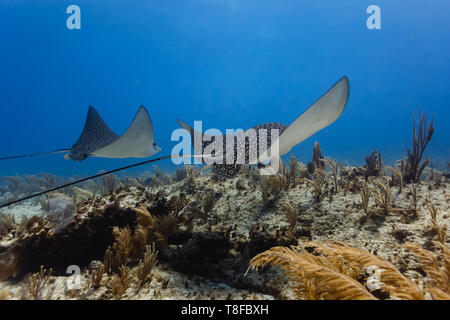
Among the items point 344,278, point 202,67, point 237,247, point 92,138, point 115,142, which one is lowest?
point 237,247

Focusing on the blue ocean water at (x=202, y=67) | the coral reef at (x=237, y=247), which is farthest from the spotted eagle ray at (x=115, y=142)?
the blue ocean water at (x=202, y=67)

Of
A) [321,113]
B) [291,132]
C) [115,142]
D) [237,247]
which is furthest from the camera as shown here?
[115,142]

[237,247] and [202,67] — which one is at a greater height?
[202,67]

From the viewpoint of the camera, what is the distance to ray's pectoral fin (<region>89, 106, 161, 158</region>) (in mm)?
3521

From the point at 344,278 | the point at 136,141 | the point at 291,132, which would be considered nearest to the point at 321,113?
the point at 291,132

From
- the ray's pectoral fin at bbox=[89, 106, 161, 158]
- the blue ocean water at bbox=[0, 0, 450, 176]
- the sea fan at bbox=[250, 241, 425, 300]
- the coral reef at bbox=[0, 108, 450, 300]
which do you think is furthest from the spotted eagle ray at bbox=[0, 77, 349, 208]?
the blue ocean water at bbox=[0, 0, 450, 176]

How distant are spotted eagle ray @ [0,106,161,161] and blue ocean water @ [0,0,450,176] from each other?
3843 cm

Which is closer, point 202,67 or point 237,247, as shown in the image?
point 237,247

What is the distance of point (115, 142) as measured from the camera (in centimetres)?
371

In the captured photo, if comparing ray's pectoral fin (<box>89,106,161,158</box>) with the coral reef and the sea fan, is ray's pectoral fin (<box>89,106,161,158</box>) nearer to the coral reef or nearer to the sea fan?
the coral reef

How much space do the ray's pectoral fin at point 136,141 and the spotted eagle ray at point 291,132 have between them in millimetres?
923

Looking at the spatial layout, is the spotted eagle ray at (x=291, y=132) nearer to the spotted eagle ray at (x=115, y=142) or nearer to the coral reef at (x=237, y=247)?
the spotted eagle ray at (x=115, y=142)

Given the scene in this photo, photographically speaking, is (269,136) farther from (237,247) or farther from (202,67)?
(202,67)

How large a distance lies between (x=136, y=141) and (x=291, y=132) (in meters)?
3.07
